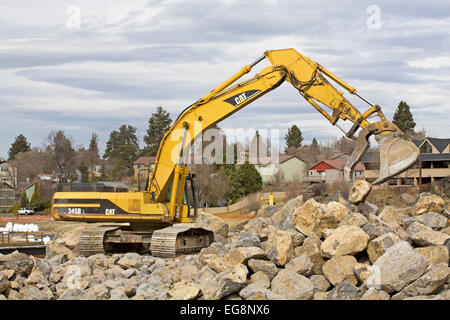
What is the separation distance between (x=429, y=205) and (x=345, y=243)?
12.3 feet

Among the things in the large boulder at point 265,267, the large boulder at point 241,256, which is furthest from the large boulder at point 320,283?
the large boulder at point 241,256

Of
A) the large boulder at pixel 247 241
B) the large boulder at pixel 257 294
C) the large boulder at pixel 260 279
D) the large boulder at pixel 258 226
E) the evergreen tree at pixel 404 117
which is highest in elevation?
the evergreen tree at pixel 404 117

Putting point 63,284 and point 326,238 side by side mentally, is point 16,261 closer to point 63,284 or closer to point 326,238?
point 63,284

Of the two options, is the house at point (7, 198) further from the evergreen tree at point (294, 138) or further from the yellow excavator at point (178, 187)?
the evergreen tree at point (294, 138)

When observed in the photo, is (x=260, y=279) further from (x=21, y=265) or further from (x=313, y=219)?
(x=21, y=265)

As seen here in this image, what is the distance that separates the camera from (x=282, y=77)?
15.7 metres

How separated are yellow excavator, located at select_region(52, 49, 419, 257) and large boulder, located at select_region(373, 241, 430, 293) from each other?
16.1 ft

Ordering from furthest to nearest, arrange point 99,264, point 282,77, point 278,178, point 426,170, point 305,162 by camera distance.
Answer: point 305,162 → point 278,178 → point 426,170 → point 282,77 → point 99,264

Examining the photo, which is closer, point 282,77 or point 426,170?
point 282,77

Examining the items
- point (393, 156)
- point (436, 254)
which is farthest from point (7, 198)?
point (436, 254)

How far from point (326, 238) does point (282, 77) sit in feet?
17.8

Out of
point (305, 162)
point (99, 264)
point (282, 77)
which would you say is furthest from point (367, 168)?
point (99, 264)

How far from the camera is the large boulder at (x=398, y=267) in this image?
10109mm

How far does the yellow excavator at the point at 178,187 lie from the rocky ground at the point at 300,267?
1.46 m
